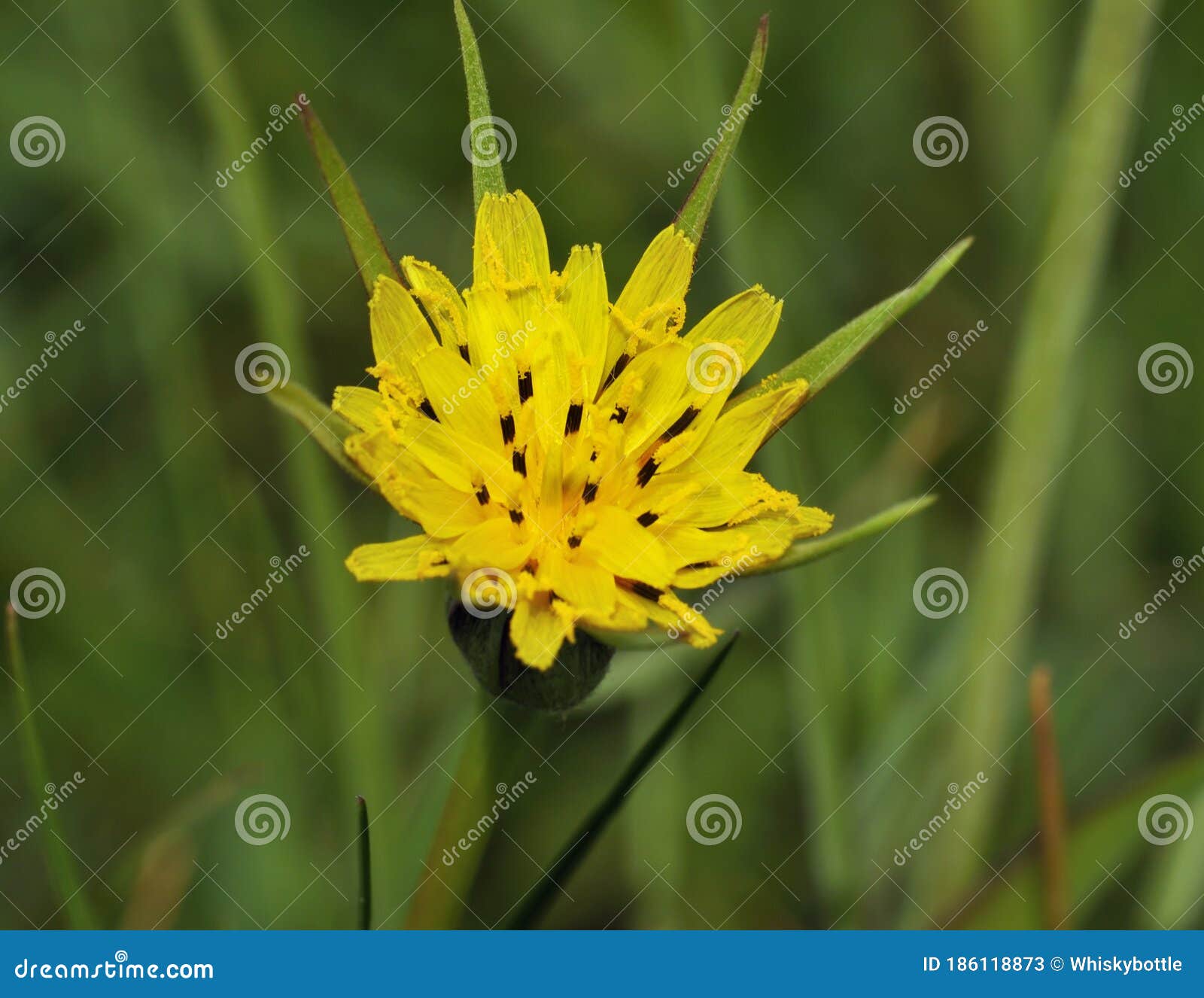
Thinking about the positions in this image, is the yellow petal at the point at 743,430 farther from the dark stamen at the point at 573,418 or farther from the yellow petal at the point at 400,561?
the yellow petal at the point at 400,561

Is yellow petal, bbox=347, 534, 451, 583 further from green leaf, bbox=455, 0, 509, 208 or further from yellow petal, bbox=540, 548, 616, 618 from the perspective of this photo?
green leaf, bbox=455, 0, 509, 208

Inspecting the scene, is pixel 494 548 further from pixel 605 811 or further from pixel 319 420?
pixel 605 811

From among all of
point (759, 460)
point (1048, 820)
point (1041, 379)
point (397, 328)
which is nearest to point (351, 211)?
point (397, 328)

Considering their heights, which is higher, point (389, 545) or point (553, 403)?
point (553, 403)

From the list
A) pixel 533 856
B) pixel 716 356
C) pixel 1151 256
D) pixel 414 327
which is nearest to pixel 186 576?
pixel 533 856

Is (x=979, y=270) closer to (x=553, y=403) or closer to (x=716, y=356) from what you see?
(x=716, y=356)

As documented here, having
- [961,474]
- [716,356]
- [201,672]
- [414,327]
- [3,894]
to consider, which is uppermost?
[961,474]
